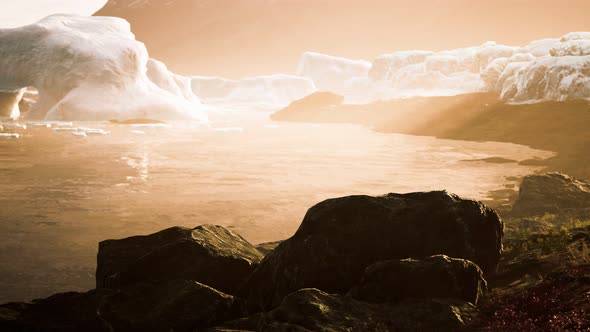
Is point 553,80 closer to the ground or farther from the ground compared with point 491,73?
closer to the ground

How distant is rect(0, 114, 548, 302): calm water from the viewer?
1193 cm

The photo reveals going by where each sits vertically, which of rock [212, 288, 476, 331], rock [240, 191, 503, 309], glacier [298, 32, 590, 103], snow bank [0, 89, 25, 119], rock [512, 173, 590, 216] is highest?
glacier [298, 32, 590, 103]

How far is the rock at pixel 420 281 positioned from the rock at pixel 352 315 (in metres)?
0.16

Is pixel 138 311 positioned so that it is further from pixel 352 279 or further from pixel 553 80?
pixel 553 80

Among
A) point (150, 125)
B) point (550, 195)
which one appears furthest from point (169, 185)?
point (150, 125)

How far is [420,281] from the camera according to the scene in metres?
5.63

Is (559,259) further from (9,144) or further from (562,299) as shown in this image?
(9,144)

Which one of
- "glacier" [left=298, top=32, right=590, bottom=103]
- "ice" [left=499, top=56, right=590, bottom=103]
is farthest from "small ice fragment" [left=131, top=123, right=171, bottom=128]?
→ "ice" [left=499, top=56, right=590, bottom=103]

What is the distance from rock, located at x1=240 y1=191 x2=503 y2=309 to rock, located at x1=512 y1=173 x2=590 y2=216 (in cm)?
906

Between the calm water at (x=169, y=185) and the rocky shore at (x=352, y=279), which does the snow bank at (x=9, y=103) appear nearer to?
the calm water at (x=169, y=185)

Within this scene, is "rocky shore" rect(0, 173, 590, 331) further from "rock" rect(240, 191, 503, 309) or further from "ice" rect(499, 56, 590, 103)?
"ice" rect(499, 56, 590, 103)

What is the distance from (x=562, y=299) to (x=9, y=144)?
4121 centimetres

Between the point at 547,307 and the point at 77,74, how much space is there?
230ft

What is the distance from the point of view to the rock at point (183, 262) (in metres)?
7.07
